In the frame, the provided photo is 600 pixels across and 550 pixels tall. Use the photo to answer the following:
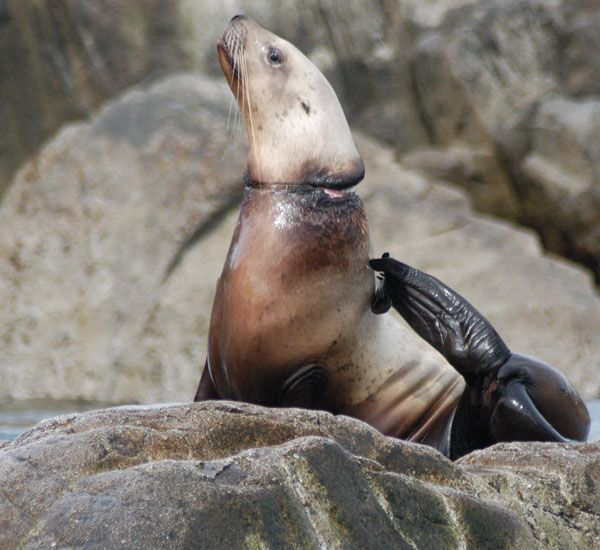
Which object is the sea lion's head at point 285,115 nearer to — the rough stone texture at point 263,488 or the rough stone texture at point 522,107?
the rough stone texture at point 263,488

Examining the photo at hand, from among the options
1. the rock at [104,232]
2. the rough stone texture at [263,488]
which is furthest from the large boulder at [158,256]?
the rough stone texture at [263,488]

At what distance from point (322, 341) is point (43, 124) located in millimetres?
10959

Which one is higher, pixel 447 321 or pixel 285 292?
pixel 285 292

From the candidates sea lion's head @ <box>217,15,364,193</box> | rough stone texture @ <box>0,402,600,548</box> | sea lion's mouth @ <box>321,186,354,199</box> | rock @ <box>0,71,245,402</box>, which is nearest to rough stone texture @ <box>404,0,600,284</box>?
rock @ <box>0,71,245,402</box>

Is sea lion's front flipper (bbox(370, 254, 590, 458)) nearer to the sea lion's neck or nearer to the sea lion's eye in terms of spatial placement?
the sea lion's neck

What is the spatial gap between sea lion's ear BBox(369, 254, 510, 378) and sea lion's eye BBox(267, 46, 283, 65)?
1.25m

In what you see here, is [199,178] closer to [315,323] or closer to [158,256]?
[158,256]

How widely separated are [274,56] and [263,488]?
373 cm

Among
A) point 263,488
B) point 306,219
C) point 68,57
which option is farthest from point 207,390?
point 68,57

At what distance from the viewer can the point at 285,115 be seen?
6863mm

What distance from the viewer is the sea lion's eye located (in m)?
7.00

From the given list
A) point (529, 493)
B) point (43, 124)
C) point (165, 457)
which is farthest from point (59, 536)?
point (43, 124)

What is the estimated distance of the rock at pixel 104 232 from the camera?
494 inches

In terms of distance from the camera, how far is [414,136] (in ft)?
57.7
